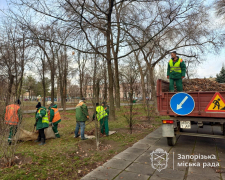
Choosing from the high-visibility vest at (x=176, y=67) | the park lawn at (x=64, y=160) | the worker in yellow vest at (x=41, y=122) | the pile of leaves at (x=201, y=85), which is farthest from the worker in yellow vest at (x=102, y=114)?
the pile of leaves at (x=201, y=85)

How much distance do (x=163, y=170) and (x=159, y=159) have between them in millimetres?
598

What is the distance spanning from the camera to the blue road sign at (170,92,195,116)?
14.4 feet

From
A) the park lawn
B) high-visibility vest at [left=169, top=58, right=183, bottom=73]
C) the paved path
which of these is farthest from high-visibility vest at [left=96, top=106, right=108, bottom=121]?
high-visibility vest at [left=169, top=58, right=183, bottom=73]

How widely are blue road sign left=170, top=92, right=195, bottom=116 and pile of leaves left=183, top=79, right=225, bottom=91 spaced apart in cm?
128

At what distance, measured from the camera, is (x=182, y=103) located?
4.48 metres

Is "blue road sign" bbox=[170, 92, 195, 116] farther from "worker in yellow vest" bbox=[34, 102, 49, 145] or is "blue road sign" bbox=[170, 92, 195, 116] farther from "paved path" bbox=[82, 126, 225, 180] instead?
"worker in yellow vest" bbox=[34, 102, 49, 145]

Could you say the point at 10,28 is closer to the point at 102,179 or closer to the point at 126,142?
the point at 126,142

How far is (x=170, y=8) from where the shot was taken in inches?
297

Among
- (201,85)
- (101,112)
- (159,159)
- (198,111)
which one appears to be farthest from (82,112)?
(201,85)

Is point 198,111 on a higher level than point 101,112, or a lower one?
higher

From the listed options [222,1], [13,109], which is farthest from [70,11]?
[222,1]

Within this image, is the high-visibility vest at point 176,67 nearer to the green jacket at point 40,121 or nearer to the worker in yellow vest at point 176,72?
the worker in yellow vest at point 176,72

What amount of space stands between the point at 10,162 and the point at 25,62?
9602 millimetres

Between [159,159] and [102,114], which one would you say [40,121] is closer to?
[102,114]
